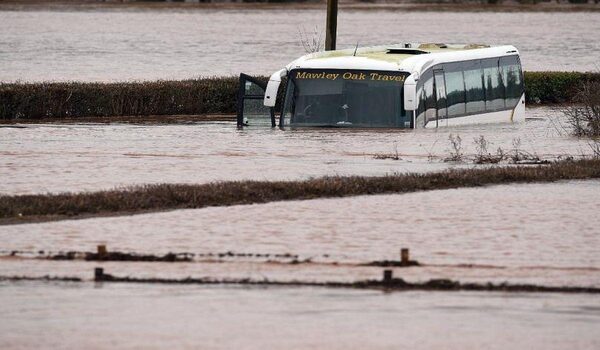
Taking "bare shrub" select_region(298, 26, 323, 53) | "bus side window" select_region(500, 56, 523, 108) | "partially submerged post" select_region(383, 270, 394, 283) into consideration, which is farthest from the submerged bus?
"partially submerged post" select_region(383, 270, 394, 283)

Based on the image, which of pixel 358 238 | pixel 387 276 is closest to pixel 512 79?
pixel 358 238

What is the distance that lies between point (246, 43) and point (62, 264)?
84.1 meters

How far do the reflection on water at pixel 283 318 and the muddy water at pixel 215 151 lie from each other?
7.72m

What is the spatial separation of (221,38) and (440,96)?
74830 mm

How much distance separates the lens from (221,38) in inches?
4220

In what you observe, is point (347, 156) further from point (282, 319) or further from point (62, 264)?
point (282, 319)

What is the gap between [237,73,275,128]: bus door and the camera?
3291 centimetres

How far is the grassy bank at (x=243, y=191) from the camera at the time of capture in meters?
18.9

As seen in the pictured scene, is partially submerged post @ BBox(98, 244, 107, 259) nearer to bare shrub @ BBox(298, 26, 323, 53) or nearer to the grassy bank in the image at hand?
the grassy bank

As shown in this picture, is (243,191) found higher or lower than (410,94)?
higher

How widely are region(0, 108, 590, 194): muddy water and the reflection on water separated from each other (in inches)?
304

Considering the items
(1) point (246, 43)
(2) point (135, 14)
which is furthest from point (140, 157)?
(2) point (135, 14)

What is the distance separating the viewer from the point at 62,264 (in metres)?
15.3

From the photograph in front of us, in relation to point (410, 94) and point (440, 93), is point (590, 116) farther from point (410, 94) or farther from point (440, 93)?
point (410, 94)
